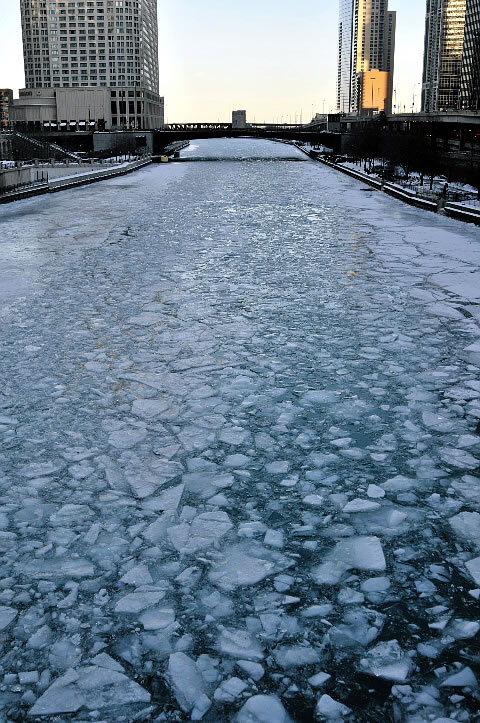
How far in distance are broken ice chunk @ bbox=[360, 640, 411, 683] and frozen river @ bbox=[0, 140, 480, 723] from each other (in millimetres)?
10

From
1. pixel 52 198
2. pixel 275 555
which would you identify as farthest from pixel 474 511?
pixel 52 198

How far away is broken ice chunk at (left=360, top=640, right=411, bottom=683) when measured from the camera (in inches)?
125

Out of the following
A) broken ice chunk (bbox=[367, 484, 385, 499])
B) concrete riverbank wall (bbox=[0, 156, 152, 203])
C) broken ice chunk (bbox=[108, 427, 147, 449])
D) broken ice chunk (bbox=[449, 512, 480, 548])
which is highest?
concrete riverbank wall (bbox=[0, 156, 152, 203])

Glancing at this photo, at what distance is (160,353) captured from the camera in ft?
25.7

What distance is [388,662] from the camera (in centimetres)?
325

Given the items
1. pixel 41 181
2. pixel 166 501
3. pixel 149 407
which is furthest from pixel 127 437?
pixel 41 181

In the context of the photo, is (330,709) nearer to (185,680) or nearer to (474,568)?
(185,680)

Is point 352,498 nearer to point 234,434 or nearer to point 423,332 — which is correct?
point 234,434

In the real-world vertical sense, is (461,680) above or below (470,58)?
below

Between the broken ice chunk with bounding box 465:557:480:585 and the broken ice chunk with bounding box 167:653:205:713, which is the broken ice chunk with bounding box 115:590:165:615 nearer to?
the broken ice chunk with bounding box 167:653:205:713

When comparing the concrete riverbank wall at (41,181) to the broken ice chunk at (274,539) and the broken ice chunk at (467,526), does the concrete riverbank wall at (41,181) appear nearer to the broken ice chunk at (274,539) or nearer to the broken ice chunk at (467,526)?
the broken ice chunk at (274,539)

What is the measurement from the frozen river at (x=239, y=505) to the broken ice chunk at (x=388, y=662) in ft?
0.03

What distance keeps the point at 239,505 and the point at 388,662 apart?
1569 mm

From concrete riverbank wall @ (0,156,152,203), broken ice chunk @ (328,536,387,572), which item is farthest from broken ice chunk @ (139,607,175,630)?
concrete riverbank wall @ (0,156,152,203)
